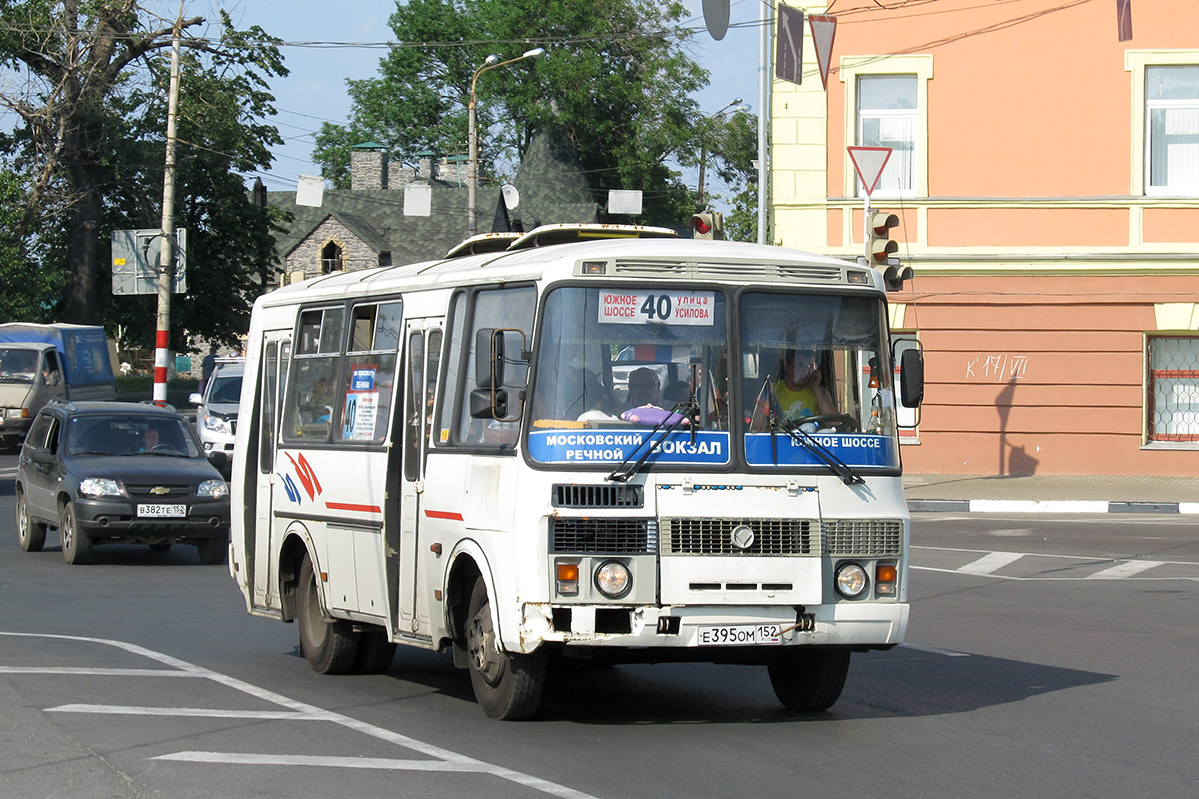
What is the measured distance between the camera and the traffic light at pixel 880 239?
64.7ft

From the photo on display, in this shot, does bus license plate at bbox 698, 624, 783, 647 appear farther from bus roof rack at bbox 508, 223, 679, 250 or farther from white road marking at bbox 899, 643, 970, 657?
white road marking at bbox 899, 643, 970, 657

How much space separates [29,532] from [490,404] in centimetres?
1256

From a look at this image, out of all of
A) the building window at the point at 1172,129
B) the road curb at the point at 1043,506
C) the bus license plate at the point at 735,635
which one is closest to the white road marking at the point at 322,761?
the bus license plate at the point at 735,635

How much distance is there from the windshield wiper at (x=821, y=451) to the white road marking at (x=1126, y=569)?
338 inches

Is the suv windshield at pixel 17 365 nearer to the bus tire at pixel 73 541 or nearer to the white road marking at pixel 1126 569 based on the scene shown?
the bus tire at pixel 73 541

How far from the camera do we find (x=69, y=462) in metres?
18.6

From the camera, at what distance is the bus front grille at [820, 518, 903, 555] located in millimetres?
8523

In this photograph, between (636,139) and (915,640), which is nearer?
(915,640)

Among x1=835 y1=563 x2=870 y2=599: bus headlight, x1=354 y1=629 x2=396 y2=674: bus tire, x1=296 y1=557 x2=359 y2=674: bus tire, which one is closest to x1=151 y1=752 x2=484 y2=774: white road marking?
x1=835 y1=563 x2=870 y2=599: bus headlight

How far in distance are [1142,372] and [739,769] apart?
71.1 feet

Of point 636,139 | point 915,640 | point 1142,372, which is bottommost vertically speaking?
point 915,640

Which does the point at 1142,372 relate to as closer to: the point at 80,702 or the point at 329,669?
the point at 329,669

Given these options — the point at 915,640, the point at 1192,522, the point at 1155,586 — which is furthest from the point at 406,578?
the point at 1192,522

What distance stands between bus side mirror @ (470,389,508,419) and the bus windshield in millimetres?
147
